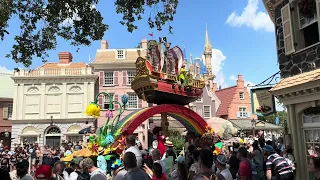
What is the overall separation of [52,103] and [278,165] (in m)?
28.1

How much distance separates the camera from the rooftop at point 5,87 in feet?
119

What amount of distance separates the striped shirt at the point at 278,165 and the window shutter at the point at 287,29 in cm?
441

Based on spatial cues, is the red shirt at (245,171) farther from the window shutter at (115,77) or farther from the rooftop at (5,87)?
the rooftop at (5,87)

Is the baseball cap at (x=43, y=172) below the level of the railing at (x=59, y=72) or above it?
below

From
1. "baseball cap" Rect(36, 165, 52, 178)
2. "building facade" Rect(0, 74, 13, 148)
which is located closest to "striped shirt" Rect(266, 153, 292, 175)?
"baseball cap" Rect(36, 165, 52, 178)

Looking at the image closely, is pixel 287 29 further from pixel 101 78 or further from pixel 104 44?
pixel 104 44

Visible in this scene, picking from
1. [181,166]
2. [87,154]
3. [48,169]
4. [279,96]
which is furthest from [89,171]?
[279,96]

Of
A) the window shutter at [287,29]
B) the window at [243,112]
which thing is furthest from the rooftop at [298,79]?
the window at [243,112]

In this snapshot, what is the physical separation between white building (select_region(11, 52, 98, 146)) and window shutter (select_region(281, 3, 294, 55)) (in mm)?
23818

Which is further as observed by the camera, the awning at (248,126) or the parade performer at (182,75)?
the awning at (248,126)

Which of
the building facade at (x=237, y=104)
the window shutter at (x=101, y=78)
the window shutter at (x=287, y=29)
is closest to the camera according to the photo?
the window shutter at (x=287, y=29)

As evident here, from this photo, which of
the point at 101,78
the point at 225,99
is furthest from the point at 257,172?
the point at 225,99

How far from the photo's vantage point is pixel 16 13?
25.6 feet

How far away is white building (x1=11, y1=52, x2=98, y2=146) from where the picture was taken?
31328mm
